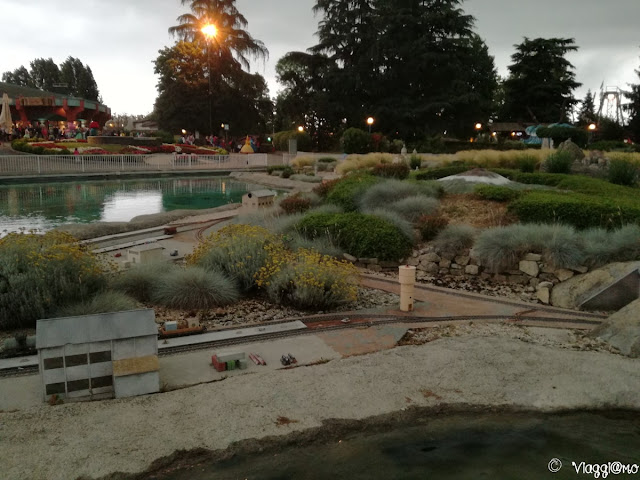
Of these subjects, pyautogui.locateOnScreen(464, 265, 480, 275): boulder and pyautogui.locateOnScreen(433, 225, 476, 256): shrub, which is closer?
pyautogui.locateOnScreen(464, 265, 480, 275): boulder

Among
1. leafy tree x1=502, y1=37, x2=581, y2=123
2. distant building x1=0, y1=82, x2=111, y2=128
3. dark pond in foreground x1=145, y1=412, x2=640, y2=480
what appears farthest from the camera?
leafy tree x1=502, y1=37, x2=581, y2=123

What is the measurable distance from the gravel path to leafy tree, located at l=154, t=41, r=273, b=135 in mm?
45591

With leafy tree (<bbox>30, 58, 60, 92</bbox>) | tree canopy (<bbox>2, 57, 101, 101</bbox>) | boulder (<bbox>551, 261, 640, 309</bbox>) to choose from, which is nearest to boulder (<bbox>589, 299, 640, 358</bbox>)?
boulder (<bbox>551, 261, 640, 309</bbox>)

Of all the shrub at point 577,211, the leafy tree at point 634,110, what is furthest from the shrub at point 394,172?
the leafy tree at point 634,110

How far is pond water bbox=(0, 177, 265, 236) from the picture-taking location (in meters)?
14.9

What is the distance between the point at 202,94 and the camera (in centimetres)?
4762

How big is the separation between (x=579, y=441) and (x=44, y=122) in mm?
47233

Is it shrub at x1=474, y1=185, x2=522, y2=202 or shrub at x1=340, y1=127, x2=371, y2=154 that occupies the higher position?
shrub at x1=340, y1=127, x2=371, y2=154

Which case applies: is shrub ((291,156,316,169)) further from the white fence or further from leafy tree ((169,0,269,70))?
leafy tree ((169,0,269,70))

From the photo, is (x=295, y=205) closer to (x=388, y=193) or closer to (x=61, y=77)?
(x=388, y=193)

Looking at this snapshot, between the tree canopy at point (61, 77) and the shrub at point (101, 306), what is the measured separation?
81538 mm

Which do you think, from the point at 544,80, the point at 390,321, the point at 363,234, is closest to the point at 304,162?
the point at 363,234

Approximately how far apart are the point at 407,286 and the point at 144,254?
3.92 metres

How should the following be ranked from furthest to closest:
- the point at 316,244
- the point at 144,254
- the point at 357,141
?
the point at 357,141 < the point at 316,244 < the point at 144,254
